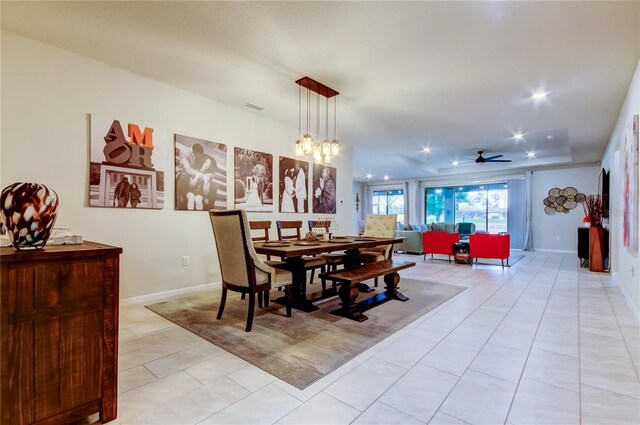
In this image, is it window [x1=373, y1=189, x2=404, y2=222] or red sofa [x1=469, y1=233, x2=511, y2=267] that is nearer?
red sofa [x1=469, y1=233, x2=511, y2=267]

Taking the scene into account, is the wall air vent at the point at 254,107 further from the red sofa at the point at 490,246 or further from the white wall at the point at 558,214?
the white wall at the point at 558,214

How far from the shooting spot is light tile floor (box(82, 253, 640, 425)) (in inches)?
57.6

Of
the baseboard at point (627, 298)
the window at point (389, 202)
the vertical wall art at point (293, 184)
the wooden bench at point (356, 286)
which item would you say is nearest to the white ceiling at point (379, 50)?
the vertical wall art at point (293, 184)

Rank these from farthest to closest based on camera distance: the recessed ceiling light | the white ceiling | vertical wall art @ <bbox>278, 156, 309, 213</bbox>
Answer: vertical wall art @ <bbox>278, 156, 309, 213</bbox>, the recessed ceiling light, the white ceiling

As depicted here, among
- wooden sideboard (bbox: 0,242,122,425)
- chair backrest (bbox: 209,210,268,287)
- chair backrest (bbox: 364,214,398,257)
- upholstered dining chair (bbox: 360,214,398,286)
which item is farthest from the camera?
chair backrest (bbox: 364,214,398,257)

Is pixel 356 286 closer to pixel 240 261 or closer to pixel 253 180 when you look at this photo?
pixel 240 261

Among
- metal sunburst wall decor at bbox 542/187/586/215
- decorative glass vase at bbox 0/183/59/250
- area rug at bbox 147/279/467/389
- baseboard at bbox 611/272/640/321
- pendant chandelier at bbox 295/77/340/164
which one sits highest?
pendant chandelier at bbox 295/77/340/164

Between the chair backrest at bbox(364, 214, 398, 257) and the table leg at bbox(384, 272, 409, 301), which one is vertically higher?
the chair backrest at bbox(364, 214, 398, 257)

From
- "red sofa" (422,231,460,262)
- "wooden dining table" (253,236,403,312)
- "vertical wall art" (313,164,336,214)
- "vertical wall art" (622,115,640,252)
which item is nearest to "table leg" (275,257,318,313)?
"wooden dining table" (253,236,403,312)

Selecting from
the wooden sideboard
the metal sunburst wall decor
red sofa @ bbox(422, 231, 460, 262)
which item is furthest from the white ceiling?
the metal sunburst wall decor

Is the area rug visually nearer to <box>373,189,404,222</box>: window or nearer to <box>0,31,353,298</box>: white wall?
<box>0,31,353,298</box>: white wall

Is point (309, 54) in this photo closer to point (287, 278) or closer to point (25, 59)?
point (287, 278)

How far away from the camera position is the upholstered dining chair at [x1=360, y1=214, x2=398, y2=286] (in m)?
4.12

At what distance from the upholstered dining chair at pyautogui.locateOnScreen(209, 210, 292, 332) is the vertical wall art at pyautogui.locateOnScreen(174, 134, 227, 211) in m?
1.36
